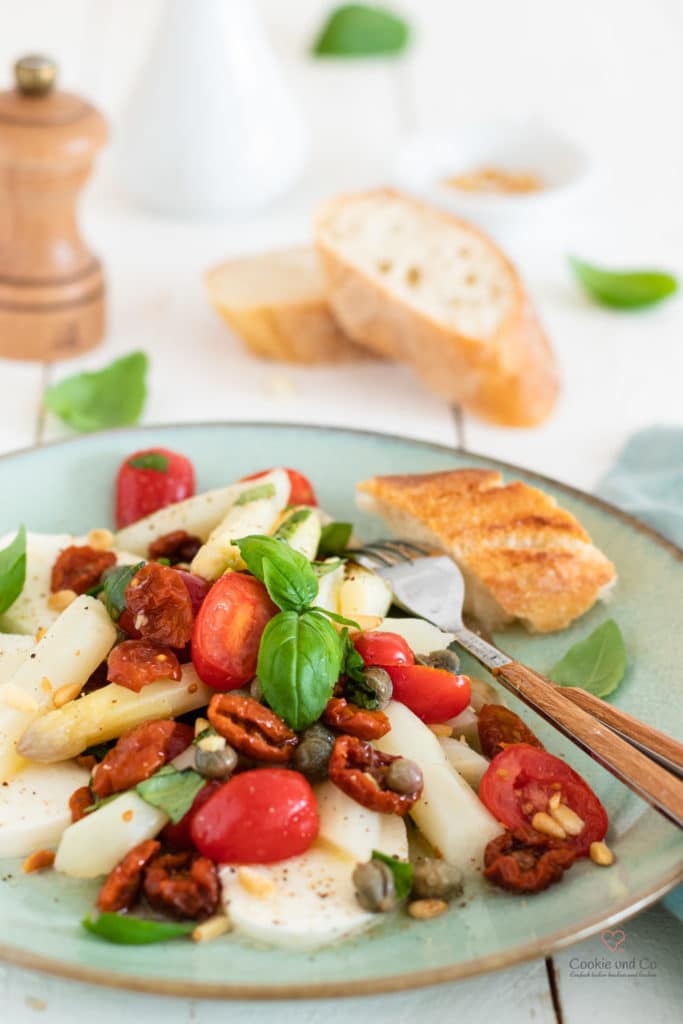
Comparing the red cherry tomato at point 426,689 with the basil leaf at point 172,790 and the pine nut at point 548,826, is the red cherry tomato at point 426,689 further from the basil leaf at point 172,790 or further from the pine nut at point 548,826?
the basil leaf at point 172,790

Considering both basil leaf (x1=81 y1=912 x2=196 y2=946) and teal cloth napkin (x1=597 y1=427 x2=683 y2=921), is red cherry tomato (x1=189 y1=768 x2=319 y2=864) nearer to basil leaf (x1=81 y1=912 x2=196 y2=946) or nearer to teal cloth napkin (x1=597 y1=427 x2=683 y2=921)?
basil leaf (x1=81 y1=912 x2=196 y2=946)

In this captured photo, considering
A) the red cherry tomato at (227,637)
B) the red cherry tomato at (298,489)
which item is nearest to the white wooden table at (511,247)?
the red cherry tomato at (227,637)

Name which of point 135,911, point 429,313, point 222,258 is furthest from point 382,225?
point 135,911

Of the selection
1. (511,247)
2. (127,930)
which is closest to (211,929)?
(127,930)

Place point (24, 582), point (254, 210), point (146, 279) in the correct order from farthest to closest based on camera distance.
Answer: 1. point (254, 210)
2. point (146, 279)
3. point (24, 582)

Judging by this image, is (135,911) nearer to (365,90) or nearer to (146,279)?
(146,279)

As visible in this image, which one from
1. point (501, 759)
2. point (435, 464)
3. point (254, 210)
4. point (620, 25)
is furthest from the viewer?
point (620, 25)

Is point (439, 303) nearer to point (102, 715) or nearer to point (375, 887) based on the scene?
point (102, 715)
